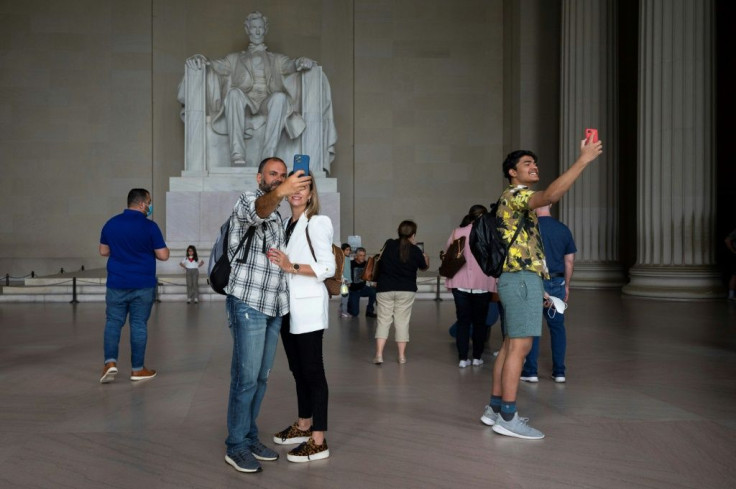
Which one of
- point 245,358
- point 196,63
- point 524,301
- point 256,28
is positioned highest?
point 256,28

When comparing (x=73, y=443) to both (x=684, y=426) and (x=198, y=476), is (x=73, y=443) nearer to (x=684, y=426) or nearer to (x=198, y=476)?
(x=198, y=476)

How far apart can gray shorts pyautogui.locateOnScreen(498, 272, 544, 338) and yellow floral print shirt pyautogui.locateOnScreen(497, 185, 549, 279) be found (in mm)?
56


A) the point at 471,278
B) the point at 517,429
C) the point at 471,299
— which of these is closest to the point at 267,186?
the point at 517,429

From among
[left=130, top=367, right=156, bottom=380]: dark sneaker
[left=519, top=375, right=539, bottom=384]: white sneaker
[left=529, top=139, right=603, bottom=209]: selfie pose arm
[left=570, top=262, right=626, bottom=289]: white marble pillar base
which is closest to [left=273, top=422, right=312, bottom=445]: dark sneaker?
[left=529, top=139, right=603, bottom=209]: selfie pose arm

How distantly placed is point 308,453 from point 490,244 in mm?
1731

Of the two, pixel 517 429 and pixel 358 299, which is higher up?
pixel 358 299

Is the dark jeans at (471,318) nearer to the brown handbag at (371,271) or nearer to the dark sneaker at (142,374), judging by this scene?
the brown handbag at (371,271)

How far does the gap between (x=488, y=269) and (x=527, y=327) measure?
1.46 feet

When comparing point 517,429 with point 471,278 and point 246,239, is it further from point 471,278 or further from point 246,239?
point 471,278

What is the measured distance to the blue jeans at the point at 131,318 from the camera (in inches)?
253

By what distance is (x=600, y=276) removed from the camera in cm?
1606

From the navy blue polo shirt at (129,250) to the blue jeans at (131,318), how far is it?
0.27 ft

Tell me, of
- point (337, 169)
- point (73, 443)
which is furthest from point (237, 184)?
point (73, 443)

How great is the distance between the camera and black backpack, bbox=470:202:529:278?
453 centimetres
